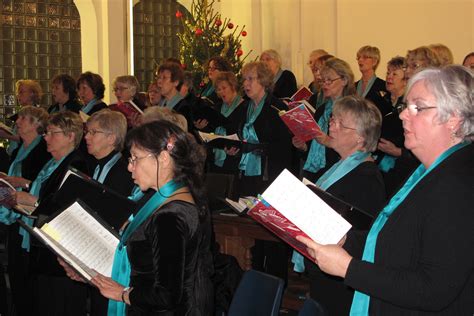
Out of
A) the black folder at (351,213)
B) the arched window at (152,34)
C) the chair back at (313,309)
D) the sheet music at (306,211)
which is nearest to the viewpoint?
the sheet music at (306,211)

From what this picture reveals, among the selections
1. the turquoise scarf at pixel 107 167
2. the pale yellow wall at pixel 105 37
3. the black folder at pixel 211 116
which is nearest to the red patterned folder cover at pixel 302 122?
the turquoise scarf at pixel 107 167

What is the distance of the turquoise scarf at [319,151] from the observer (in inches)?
255

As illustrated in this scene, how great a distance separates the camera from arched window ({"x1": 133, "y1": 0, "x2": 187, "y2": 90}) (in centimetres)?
1326

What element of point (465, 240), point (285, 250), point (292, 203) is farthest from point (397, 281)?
point (285, 250)

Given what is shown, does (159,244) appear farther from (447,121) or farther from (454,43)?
(454,43)

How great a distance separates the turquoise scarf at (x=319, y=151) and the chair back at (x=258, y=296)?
10.8 feet

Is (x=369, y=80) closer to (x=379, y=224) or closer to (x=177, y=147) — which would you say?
(x=177, y=147)

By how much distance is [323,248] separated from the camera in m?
2.39

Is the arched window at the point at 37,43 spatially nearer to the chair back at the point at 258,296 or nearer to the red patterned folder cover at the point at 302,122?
the red patterned folder cover at the point at 302,122

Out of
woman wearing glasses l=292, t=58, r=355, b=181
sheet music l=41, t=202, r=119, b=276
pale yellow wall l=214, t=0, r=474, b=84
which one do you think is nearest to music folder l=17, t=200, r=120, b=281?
sheet music l=41, t=202, r=119, b=276

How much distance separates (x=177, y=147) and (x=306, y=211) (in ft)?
2.57

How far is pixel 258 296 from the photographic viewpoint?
10.6 ft

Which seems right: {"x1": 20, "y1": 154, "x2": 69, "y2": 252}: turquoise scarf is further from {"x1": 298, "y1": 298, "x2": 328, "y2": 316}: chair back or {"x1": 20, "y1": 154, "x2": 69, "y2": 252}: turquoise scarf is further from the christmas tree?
the christmas tree

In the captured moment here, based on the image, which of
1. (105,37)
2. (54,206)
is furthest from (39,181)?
(105,37)
